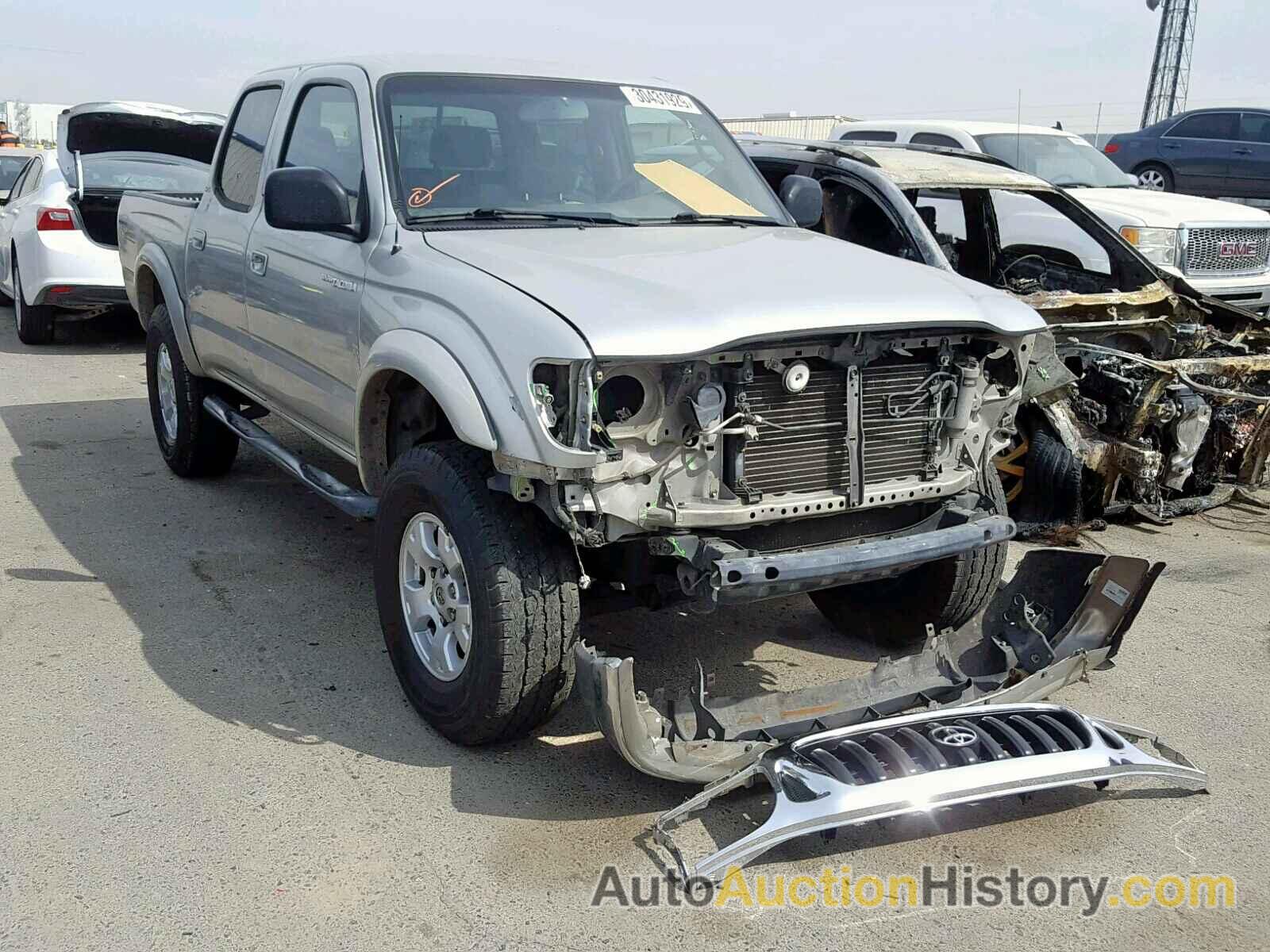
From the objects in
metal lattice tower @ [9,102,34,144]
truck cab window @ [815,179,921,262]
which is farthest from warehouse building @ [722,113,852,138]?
metal lattice tower @ [9,102,34,144]

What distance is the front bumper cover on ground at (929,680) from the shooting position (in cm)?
339

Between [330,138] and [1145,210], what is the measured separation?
8.09m

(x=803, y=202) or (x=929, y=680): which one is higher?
(x=803, y=202)

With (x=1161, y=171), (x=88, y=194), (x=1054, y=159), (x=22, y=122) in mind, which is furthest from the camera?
(x=22, y=122)

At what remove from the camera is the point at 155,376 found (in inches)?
273

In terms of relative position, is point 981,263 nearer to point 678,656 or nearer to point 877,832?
point 678,656

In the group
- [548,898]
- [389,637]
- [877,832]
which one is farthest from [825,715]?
[389,637]

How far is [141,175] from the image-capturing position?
11.0 m

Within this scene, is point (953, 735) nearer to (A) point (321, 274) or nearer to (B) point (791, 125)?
(A) point (321, 274)

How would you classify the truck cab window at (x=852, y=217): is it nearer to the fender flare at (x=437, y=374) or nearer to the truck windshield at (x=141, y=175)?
the fender flare at (x=437, y=374)

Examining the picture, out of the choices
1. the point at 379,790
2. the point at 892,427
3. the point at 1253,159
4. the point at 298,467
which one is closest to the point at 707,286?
the point at 892,427

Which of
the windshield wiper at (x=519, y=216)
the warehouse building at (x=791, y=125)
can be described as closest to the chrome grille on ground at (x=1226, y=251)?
the windshield wiper at (x=519, y=216)

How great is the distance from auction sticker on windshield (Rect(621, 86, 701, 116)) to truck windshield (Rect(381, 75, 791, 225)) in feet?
0.04

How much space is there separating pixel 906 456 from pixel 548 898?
1.76m
